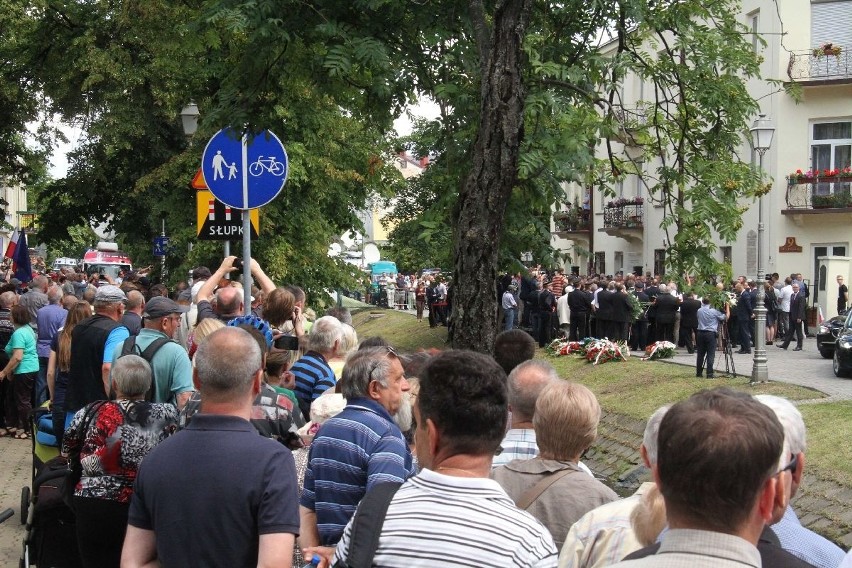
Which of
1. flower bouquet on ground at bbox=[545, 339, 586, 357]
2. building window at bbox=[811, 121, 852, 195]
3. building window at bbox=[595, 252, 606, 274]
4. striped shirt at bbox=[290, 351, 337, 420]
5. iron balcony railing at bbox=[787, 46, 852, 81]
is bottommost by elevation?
flower bouquet on ground at bbox=[545, 339, 586, 357]

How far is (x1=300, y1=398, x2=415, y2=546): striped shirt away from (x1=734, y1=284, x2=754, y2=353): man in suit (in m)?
23.4

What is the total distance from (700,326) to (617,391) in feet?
6.44

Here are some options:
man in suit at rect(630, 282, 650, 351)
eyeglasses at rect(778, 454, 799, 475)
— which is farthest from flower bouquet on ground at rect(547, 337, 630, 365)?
eyeglasses at rect(778, 454, 799, 475)

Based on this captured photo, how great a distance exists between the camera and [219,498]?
3.56 m

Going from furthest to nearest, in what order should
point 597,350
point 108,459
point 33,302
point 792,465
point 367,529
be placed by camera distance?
point 597,350, point 33,302, point 108,459, point 367,529, point 792,465

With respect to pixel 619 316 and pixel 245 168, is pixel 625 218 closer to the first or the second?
pixel 619 316

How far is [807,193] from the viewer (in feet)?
114

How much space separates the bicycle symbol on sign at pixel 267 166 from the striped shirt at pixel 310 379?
5.28ft

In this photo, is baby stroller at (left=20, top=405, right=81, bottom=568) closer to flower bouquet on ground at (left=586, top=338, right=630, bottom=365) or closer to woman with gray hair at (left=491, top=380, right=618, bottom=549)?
woman with gray hair at (left=491, top=380, right=618, bottom=549)

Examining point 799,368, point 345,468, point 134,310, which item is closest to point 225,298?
point 134,310

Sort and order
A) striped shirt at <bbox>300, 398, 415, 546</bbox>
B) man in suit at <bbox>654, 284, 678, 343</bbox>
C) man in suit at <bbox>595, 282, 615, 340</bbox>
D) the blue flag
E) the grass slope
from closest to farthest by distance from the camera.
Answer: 1. striped shirt at <bbox>300, 398, 415, 546</bbox>
2. the grass slope
3. man in suit at <bbox>595, 282, 615, 340</bbox>
4. man in suit at <bbox>654, 284, 678, 343</bbox>
5. the blue flag

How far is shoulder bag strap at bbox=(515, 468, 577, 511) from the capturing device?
13.3 feet

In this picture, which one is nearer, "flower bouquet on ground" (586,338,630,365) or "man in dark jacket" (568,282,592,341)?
"flower bouquet on ground" (586,338,630,365)

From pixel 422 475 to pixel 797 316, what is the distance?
26872mm
